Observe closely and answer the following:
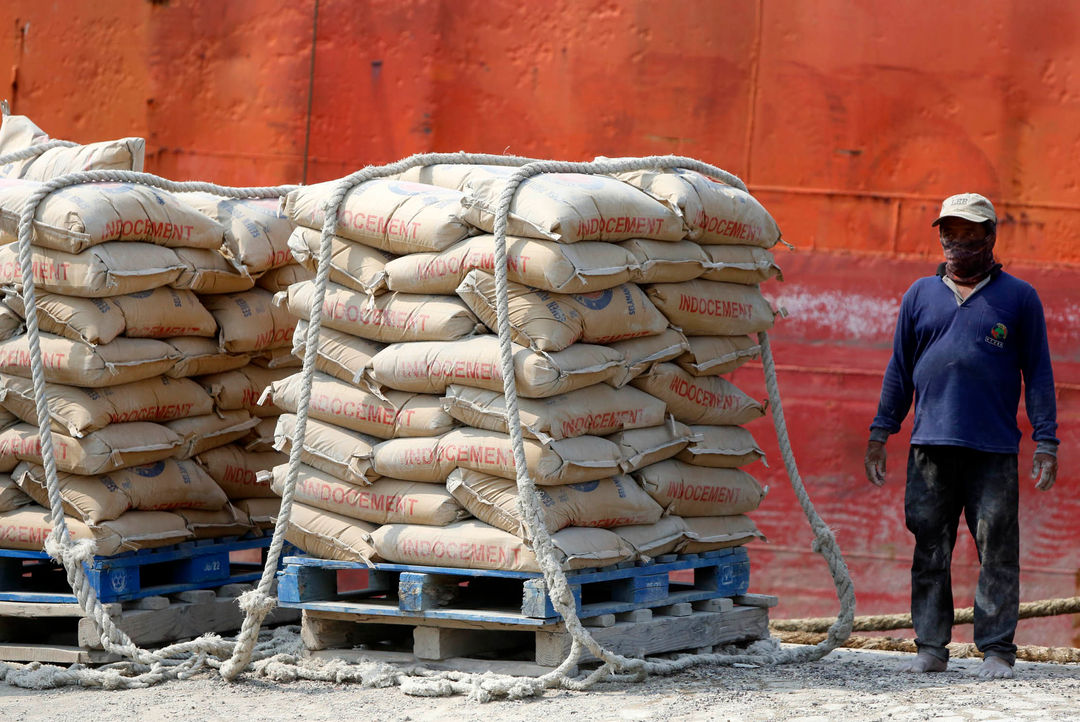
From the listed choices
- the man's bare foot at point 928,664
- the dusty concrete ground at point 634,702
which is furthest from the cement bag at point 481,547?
the man's bare foot at point 928,664

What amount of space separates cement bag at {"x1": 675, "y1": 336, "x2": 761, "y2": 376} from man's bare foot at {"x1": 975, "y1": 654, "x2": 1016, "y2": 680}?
4.77ft

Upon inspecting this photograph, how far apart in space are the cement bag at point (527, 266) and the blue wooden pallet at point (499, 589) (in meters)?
0.98

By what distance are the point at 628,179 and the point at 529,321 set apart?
94cm

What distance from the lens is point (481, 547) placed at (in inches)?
182

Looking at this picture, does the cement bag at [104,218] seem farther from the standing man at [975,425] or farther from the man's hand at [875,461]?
the standing man at [975,425]

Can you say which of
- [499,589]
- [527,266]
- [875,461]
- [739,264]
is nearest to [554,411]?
[527,266]

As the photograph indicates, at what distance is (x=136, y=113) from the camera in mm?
8352

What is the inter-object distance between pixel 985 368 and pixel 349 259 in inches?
93.6

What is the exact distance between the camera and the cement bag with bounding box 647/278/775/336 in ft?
16.8

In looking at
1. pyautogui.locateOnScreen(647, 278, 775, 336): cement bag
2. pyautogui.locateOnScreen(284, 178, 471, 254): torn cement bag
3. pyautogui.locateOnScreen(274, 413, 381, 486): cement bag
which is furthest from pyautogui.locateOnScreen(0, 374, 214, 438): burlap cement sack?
pyautogui.locateOnScreen(647, 278, 775, 336): cement bag

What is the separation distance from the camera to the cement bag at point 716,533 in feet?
17.1

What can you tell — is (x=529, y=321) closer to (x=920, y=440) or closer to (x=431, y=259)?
(x=431, y=259)

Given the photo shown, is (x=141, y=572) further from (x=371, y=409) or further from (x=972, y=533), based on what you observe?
(x=972, y=533)

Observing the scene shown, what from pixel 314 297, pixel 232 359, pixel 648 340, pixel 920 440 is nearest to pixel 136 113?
pixel 232 359
